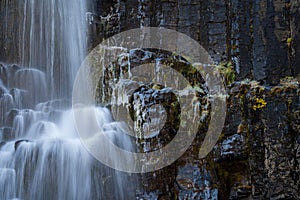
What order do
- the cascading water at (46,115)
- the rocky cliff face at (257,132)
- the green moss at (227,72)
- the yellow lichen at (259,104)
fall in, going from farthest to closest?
the green moss at (227,72) → the cascading water at (46,115) → the yellow lichen at (259,104) → the rocky cliff face at (257,132)

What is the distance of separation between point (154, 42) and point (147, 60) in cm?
134

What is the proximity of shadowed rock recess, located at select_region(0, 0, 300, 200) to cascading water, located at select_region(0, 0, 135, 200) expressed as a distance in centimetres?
30

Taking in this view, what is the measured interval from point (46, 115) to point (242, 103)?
406 centimetres

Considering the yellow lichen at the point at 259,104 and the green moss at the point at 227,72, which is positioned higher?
the green moss at the point at 227,72

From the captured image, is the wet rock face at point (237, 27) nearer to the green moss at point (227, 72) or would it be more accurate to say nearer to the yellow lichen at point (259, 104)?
the green moss at point (227, 72)

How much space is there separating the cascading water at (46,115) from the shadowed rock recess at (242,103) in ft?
0.97

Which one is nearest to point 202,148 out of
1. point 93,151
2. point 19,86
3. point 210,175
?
point 210,175

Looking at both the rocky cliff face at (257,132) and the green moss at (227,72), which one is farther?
the green moss at (227,72)

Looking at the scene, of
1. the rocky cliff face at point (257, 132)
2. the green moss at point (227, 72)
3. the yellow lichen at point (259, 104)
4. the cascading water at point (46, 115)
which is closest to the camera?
the rocky cliff face at point (257, 132)

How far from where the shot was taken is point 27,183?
645 cm

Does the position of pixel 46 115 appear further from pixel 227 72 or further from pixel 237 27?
pixel 237 27

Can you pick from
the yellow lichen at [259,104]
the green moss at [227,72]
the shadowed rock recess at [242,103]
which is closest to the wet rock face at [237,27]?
the shadowed rock recess at [242,103]

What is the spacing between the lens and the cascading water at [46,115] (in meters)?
→ 6.48

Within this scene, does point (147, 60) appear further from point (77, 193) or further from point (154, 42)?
point (77, 193)
